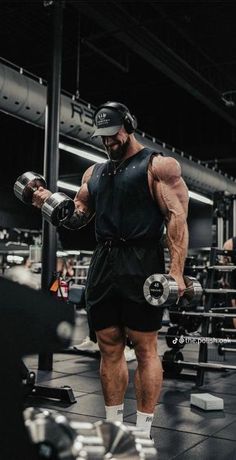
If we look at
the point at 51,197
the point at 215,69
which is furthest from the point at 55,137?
the point at 215,69

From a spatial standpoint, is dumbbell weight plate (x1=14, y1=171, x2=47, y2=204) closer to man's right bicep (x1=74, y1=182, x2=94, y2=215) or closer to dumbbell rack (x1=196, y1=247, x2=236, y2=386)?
man's right bicep (x1=74, y1=182, x2=94, y2=215)

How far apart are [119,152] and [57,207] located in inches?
14.7

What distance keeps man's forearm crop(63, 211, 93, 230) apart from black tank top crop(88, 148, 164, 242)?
0.53 feet

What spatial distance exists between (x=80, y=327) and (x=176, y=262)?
1280mm

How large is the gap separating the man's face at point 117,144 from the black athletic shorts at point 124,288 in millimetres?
411

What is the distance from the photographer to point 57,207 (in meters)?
2.19

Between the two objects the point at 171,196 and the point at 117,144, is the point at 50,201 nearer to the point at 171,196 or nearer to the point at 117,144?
the point at 117,144

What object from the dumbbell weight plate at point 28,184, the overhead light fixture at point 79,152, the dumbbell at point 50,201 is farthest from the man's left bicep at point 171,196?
the overhead light fixture at point 79,152

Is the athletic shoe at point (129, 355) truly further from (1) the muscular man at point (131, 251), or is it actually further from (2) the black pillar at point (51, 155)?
(1) the muscular man at point (131, 251)

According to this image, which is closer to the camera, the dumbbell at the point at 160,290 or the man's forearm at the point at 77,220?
the dumbbell at the point at 160,290

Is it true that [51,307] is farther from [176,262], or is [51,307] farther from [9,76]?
[9,76]

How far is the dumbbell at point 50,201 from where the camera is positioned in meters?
2.19

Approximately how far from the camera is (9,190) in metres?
7.41

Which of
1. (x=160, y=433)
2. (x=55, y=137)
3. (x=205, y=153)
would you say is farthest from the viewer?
(x=205, y=153)
